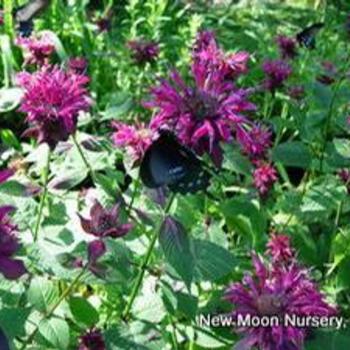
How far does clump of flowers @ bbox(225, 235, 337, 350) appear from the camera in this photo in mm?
1287

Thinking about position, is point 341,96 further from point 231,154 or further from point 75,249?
point 75,249

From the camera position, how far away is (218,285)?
1793mm

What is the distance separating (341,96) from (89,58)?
1.47 meters

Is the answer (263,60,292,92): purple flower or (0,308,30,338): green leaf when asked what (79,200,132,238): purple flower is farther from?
(263,60,292,92): purple flower

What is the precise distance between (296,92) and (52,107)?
1.07 meters

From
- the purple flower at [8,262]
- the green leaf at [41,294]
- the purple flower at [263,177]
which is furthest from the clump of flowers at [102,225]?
the purple flower at [263,177]

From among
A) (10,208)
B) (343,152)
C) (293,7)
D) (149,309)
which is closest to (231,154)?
(343,152)

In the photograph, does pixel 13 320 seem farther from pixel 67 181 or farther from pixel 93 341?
pixel 67 181

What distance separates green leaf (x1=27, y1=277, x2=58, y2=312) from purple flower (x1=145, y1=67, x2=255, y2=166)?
1.19 feet

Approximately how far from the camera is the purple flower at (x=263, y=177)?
1.86 meters

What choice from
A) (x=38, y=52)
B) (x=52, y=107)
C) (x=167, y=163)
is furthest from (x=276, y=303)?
(x=38, y=52)

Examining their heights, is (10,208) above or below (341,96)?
above

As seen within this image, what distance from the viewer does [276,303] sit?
131 centimetres

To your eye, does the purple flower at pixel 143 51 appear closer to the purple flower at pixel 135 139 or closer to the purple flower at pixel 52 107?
the purple flower at pixel 135 139
